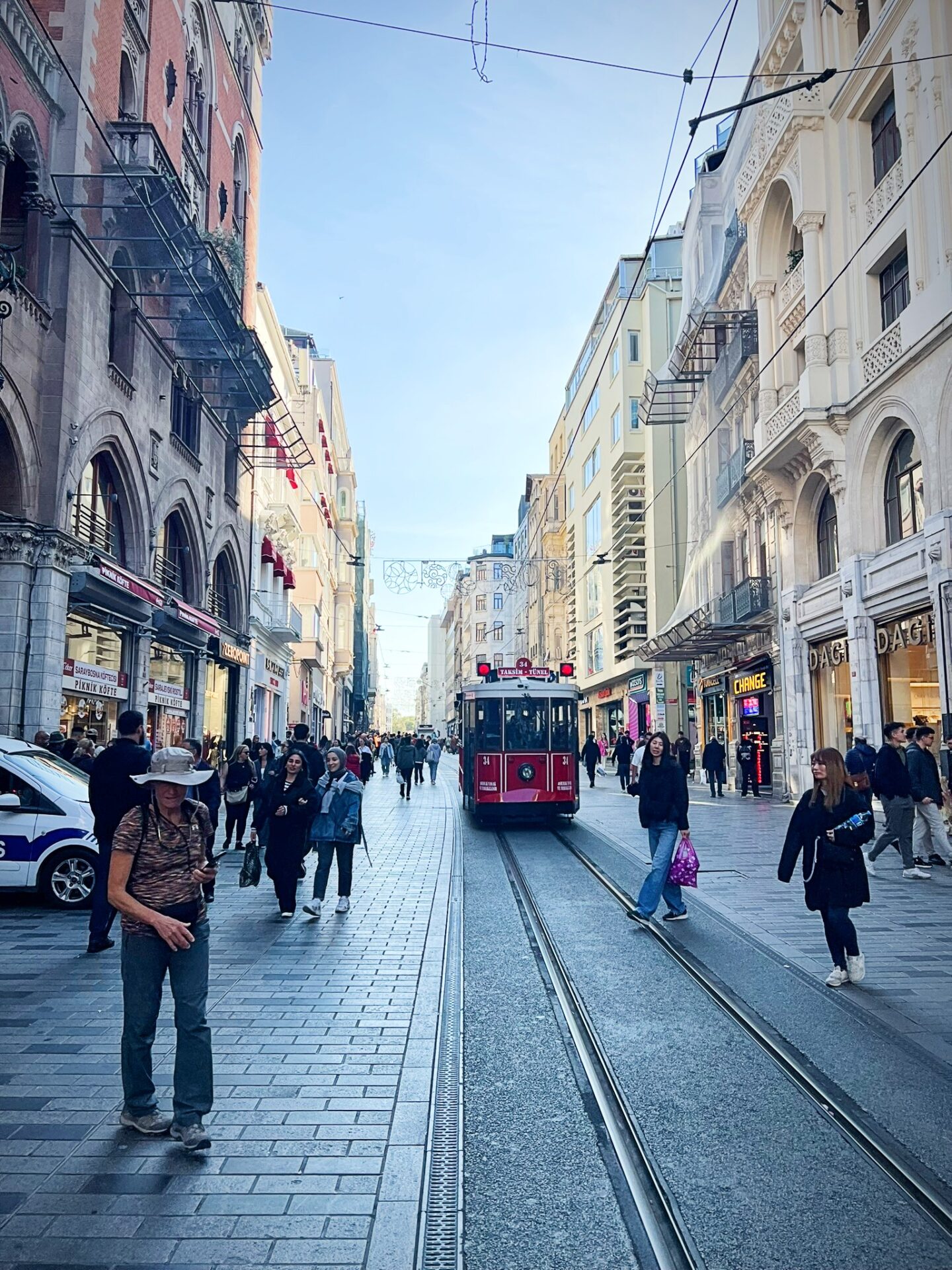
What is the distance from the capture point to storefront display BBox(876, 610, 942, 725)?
1825 cm

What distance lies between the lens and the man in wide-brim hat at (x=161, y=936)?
4355mm

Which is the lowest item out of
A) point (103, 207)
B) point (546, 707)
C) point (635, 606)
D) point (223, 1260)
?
point (223, 1260)

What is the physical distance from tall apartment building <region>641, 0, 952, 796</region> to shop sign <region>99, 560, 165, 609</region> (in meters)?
14.4

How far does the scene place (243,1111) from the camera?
15.5 feet

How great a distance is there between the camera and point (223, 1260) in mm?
3320

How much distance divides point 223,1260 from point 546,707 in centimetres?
1598

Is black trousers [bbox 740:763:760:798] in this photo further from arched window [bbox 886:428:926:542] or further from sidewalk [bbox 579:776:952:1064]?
sidewalk [bbox 579:776:952:1064]

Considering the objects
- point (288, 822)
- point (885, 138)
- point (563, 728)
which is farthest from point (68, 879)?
point (885, 138)

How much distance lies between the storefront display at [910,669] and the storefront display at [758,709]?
7155 millimetres

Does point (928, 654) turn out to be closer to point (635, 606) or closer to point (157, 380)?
point (157, 380)

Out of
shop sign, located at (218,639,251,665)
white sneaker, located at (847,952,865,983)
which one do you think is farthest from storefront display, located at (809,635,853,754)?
shop sign, located at (218,639,251,665)

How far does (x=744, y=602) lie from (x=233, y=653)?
15145 millimetres

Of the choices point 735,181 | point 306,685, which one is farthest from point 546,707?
point 306,685

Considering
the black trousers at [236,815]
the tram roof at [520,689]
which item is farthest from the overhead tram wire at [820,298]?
the black trousers at [236,815]
